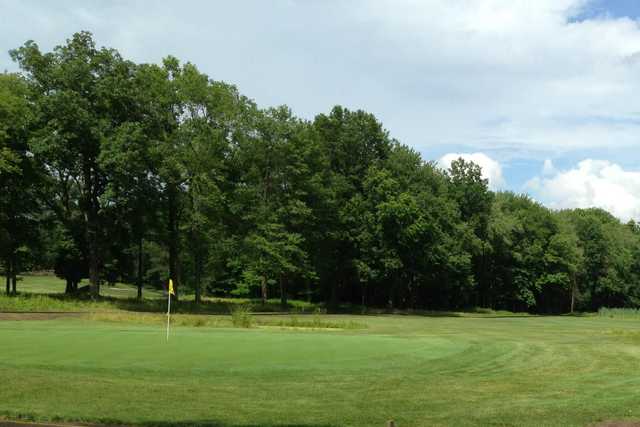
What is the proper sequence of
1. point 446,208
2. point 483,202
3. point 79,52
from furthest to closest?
point 483,202, point 446,208, point 79,52

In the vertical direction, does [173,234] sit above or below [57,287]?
above

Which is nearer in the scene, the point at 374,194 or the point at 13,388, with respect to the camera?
the point at 13,388

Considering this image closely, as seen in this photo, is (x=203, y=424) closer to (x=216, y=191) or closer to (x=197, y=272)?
(x=216, y=191)

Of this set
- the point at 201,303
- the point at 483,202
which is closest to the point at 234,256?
the point at 201,303

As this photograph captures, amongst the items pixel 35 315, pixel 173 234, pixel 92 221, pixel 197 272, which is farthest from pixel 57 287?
pixel 35 315

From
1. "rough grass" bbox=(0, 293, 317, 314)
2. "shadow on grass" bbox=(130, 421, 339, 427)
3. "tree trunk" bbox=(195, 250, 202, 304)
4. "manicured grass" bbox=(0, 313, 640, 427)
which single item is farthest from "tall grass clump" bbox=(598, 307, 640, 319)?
"shadow on grass" bbox=(130, 421, 339, 427)

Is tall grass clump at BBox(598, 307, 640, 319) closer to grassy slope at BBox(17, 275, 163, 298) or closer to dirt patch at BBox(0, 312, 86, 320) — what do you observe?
grassy slope at BBox(17, 275, 163, 298)

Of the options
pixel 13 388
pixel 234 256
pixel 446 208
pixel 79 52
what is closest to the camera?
pixel 13 388

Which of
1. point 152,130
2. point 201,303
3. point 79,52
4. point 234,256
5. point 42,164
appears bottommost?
point 201,303

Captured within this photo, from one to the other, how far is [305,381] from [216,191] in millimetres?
43667

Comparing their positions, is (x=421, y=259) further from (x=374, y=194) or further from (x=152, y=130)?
(x=152, y=130)

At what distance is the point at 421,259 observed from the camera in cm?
7169

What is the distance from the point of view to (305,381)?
637 inches

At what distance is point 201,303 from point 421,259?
2498 cm
